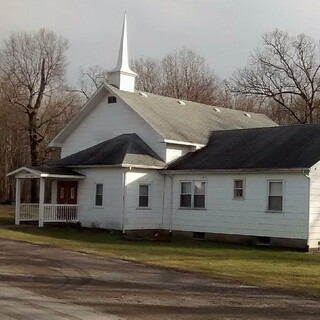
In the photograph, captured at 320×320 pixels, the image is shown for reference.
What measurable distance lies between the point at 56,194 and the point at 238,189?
433 inches

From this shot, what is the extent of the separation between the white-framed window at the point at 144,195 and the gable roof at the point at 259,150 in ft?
4.66

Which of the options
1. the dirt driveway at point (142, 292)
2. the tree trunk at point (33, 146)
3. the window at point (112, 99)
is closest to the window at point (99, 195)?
the window at point (112, 99)

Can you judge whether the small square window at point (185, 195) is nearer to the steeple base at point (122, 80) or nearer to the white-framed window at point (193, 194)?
the white-framed window at point (193, 194)

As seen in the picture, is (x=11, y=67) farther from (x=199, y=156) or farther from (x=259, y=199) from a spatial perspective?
(x=259, y=199)

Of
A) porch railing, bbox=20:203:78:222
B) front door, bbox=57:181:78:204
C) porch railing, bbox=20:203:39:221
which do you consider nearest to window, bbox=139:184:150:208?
porch railing, bbox=20:203:78:222

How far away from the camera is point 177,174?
30031 millimetres

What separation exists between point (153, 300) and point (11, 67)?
44821 mm

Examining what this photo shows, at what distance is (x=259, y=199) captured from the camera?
87.5ft

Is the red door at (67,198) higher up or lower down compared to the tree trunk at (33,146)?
lower down

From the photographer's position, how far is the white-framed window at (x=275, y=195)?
26094 mm

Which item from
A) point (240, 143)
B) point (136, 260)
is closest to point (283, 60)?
point (240, 143)

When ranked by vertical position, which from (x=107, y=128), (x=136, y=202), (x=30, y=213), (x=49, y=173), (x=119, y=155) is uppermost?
(x=107, y=128)

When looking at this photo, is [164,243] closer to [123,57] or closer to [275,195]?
[275,195]

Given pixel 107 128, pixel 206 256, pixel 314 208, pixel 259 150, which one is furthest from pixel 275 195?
pixel 107 128
